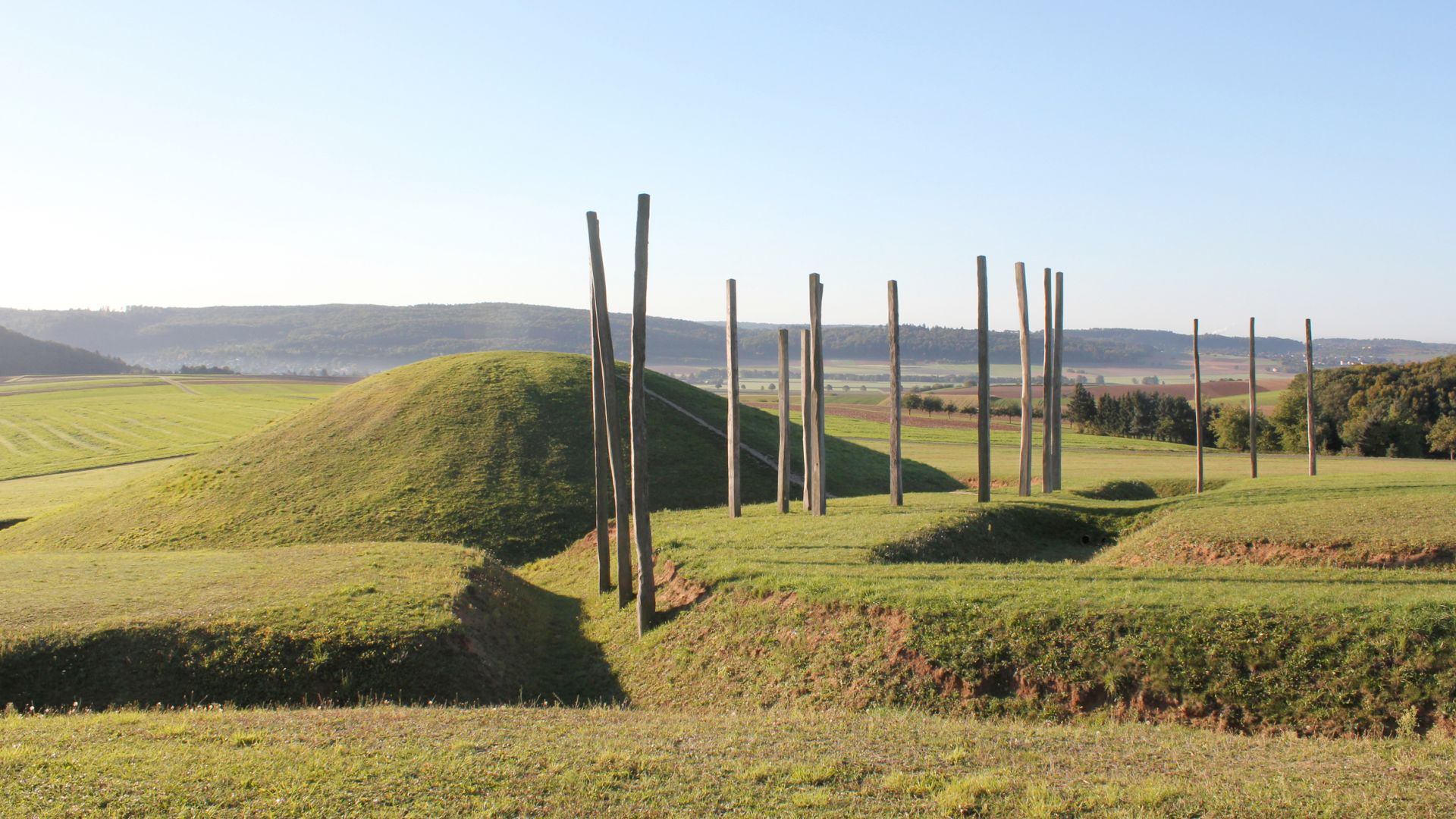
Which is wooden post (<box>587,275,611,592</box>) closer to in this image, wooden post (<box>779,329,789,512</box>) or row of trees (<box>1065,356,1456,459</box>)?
wooden post (<box>779,329,789,512</box>)

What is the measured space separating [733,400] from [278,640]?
483 inches

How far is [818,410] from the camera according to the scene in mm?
24062

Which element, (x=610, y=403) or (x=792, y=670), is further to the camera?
(x=610, y=403)

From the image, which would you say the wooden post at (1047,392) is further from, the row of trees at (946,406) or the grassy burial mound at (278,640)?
the row of trees at (946,406)

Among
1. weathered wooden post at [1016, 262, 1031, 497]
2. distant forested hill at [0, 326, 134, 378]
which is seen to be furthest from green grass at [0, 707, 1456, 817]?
distant forested hill at [0, 326, 134, 378]

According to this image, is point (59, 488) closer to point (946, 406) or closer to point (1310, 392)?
point (1310, 392)

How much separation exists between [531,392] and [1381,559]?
27.8 m

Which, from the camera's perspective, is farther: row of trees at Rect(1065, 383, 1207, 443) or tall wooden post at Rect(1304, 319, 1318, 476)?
row of trees at Rect(1065, 383, 1207, 443)

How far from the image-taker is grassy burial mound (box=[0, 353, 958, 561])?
26438mm

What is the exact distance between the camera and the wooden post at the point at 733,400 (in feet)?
77.9

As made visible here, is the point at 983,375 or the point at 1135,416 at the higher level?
the point at 983,375

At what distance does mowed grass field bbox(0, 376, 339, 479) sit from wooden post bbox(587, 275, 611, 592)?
1303 inches

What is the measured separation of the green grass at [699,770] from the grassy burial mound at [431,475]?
15630mm

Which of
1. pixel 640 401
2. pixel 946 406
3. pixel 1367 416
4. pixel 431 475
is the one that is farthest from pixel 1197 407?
pixel 946 406
